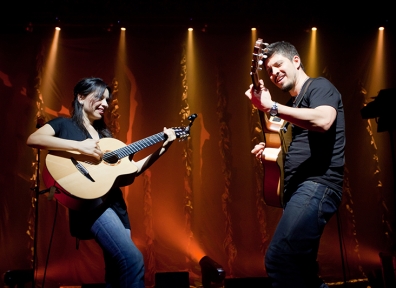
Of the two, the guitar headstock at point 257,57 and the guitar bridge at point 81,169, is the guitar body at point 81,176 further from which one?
the guitar headstock at point 257,57

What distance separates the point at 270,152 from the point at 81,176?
1.50 m

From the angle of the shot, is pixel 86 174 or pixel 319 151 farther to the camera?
pixel 86 174

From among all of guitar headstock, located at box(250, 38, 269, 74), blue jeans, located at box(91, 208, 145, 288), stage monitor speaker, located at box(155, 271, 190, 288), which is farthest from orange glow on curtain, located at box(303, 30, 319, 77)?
blue jeans, located at box(91, 208, 145, 288)

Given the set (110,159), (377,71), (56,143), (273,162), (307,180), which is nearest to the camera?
(307,180)

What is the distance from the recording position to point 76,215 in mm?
2740

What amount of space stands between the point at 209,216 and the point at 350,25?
12.1 ft

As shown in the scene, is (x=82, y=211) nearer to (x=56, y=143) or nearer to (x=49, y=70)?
(x=56, y=143)

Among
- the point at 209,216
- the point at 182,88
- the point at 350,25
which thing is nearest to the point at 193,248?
the point at 209,216

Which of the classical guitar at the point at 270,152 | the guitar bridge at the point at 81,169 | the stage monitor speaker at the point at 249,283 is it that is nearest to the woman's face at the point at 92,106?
the guitar bridge at the point at 81,169

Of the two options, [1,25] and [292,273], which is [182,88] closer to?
[1,25]

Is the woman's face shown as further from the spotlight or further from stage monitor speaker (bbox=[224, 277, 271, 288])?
stage monitor speaker (bbox=[224, 277, 271, 288])

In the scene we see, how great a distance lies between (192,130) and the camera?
5293mm

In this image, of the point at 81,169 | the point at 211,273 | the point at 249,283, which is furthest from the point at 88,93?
the point at 249,283

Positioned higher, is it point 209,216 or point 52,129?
point 52,129
